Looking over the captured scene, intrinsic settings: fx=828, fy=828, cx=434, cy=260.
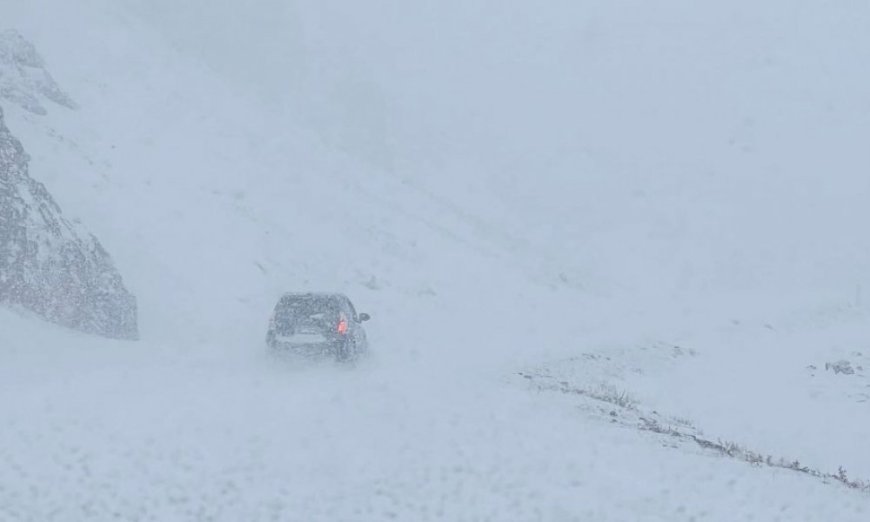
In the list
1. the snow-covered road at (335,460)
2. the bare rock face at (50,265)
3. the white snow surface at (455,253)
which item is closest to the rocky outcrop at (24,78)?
the white snow surface at (455,253)

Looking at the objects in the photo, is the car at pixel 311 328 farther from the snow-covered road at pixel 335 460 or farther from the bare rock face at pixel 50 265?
the bare rock face at pixel 50 265

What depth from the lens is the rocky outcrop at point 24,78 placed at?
94.7 feet

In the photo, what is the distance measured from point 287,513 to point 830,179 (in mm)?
59778


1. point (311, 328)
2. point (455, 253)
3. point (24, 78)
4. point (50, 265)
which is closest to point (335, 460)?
point (311, 328)

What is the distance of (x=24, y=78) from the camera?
30.7 m

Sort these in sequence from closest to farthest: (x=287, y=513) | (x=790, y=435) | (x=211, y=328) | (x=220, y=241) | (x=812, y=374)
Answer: (x=287, y=513)
(x=790, y=435)
(x=211, y=328)
(x=812, y=374)
(x=220, y=241)

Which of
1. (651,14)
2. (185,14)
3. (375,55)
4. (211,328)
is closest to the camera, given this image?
(211,328)

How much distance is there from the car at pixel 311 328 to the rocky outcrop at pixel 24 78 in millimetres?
16775

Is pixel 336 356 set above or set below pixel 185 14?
below

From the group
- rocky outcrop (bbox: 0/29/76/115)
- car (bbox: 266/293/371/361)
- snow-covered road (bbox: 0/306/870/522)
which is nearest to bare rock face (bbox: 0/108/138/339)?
snow-covered road (bbox: 0/306/870/522)

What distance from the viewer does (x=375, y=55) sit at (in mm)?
73438

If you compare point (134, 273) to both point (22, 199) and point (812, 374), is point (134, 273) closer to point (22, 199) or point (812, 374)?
point (22, 199)

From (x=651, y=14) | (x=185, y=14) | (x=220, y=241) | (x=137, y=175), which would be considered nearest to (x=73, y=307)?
(x=220, y=241)

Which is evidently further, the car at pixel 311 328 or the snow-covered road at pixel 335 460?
the car at pixel 311 328
